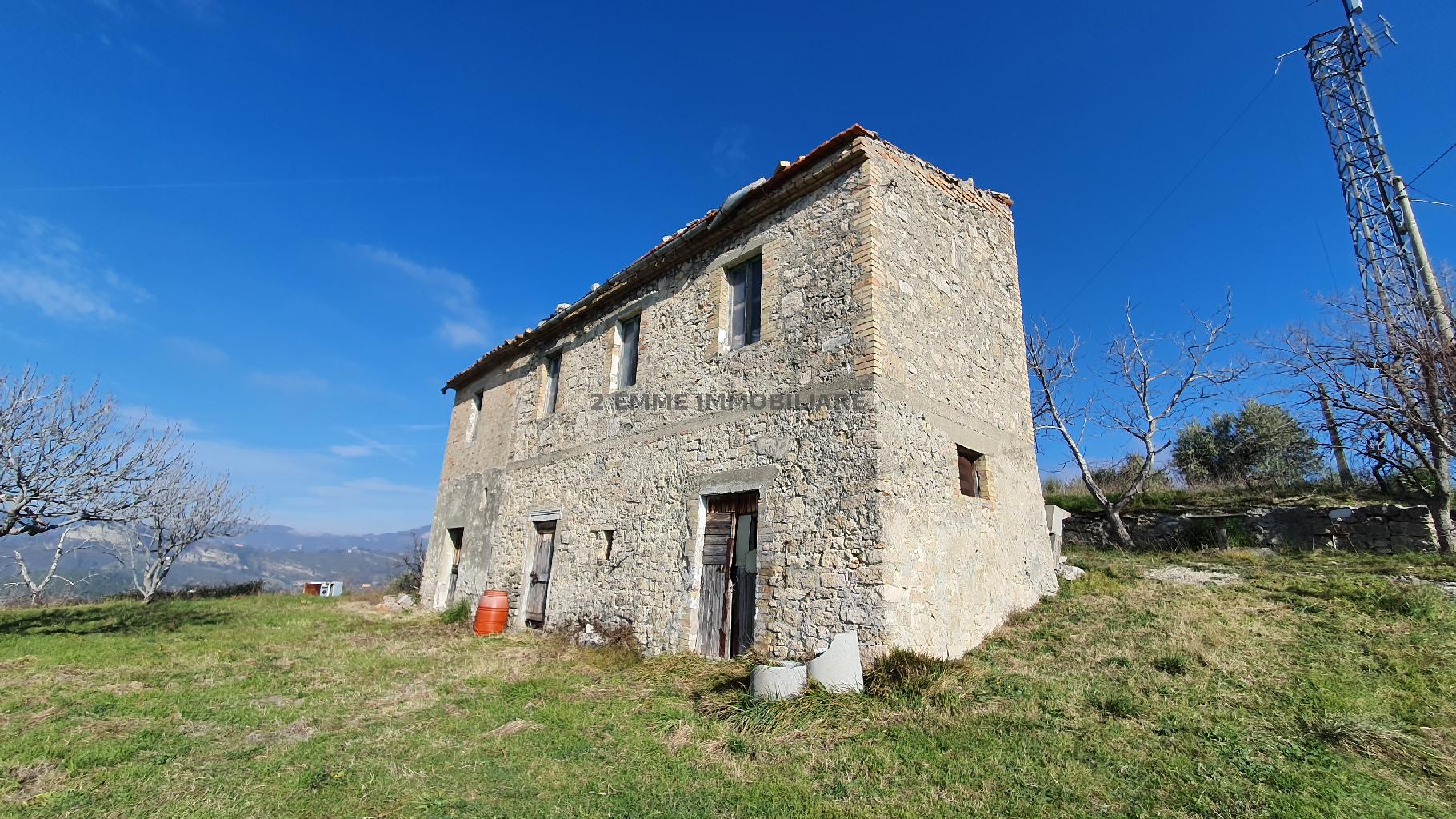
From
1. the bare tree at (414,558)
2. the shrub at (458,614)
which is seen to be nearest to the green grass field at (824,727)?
the shrub at (458,614)

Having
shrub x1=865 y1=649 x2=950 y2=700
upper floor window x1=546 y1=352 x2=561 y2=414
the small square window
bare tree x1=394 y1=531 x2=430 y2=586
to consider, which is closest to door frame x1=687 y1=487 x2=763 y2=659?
shrub x1=865 y1=649 x2=950 y2=700

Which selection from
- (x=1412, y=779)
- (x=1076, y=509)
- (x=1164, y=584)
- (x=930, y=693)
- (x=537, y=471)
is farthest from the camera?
(x=1076, y=509)

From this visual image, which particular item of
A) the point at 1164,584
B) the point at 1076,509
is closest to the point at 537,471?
the point at 1164,584

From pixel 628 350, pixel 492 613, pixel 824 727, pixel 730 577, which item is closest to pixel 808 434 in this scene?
pixel 730 577

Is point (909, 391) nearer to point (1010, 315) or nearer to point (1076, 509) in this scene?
point (1010, 315)

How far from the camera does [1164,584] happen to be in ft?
29.5

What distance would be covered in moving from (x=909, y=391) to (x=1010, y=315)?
374 cm

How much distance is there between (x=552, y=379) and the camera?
1305cm

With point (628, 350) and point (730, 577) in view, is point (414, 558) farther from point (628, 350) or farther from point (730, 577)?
point (730, 577)

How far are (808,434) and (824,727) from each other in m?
3.24

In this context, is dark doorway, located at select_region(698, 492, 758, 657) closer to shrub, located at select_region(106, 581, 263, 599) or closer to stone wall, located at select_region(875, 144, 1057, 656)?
stone wall, located at select_region(875, 144, 1057, 656)

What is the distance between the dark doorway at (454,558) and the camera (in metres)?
14.3

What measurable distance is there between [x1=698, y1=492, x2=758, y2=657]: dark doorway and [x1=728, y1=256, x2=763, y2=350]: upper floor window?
92.6 inches

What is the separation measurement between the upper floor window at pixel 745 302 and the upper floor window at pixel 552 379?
4.94m
